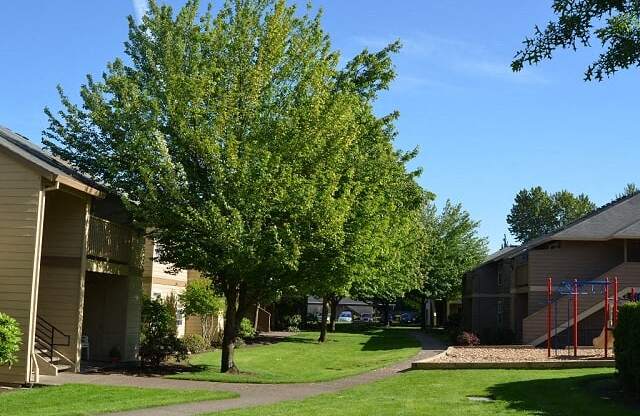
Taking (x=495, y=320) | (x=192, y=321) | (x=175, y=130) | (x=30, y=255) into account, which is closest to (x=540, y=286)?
(x=495, y=320)

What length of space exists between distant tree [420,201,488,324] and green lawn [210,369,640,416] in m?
35.3

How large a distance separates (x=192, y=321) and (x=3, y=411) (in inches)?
780

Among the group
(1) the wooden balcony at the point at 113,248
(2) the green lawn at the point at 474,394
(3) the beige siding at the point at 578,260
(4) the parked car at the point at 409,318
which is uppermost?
(3) the beige siding at the point at 578,260

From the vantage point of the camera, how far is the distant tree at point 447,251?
56.6 metres

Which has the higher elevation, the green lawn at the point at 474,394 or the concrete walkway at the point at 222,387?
the green lawn at the point at 474,394

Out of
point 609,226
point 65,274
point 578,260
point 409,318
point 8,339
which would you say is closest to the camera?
point 8,339

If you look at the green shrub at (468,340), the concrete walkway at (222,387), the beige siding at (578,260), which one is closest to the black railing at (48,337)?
the concrete walkway at (222,387)

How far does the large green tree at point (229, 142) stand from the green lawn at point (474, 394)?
4644 mm

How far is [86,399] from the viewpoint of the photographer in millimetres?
16234

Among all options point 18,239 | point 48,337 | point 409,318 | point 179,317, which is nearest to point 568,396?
point 18,239

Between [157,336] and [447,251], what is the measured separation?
118 ft

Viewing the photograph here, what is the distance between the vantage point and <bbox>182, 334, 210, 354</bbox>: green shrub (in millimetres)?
29878

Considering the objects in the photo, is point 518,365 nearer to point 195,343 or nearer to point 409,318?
point 195,343

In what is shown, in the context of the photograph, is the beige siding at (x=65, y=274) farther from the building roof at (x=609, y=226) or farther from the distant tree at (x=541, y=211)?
the distant tree at (x=541, y=211)
